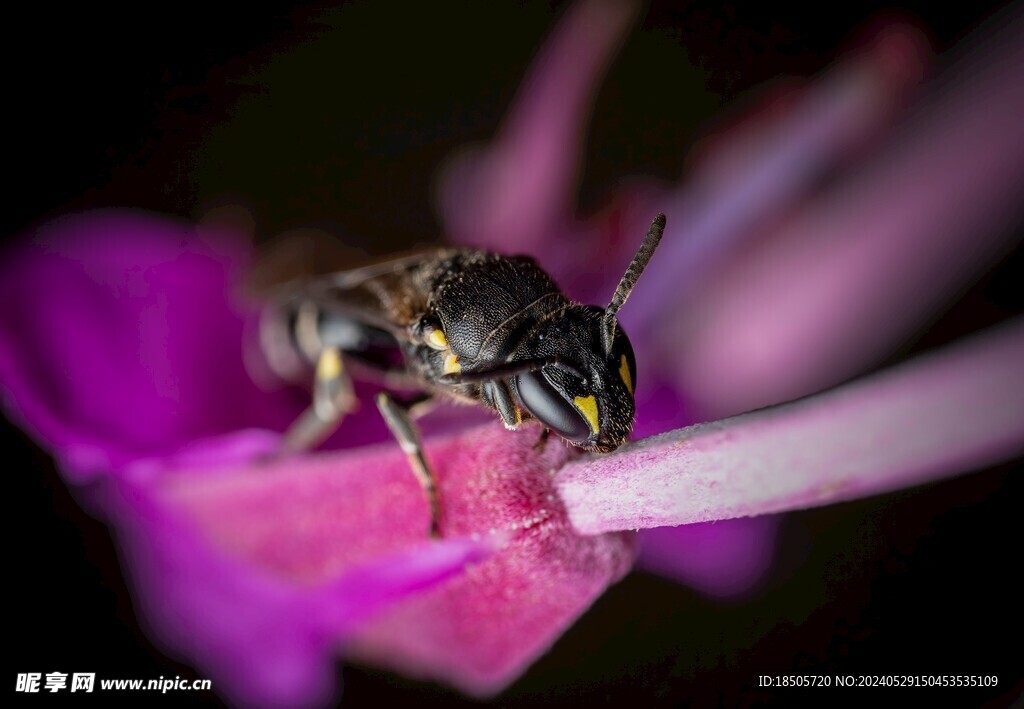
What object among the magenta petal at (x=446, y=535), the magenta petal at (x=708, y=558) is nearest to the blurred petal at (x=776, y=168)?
the magenta petal at (x=708, y=558)

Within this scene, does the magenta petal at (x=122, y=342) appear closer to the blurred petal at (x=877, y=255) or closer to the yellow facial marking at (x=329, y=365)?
the yellow facial marking at (x=329, y=365)

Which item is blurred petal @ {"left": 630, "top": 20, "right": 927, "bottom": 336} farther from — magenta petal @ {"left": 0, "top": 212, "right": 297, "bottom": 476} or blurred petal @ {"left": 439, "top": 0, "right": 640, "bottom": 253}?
magenta petal @ {"left": 0, "top": 212, "right": 297, "bottom": 476}

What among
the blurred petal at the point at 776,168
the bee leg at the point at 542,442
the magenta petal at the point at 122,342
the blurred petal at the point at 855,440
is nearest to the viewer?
the blurred petal at the point at 855,440

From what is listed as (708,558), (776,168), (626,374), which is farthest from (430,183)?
(626,374)

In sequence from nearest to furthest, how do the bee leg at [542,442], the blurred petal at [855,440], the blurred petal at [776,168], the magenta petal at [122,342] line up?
the blurred petal at [855,440]
the bee leg at [542,442]
the magenta petal at [122,342]
the blurred petal at [776,168]

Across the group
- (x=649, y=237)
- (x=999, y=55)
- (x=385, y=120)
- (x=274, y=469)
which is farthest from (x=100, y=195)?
(x=999, y=55)

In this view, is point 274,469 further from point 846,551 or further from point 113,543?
point 846,551

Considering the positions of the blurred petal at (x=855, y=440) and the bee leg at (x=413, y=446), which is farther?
the bee leg at (x=413, y=446)

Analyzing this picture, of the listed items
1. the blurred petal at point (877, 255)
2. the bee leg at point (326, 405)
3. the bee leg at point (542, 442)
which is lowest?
the bee leg at point (542, 442)
